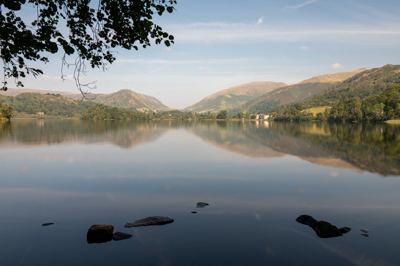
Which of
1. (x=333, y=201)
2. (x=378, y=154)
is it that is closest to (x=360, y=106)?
(x=378, y=154)

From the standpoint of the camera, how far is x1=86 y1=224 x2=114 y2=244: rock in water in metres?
11.4

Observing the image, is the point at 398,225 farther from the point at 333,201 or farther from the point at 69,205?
the point at 69,205

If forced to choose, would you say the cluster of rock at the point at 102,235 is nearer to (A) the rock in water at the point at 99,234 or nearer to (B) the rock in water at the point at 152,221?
(A) the rock in water at the point at 99,234

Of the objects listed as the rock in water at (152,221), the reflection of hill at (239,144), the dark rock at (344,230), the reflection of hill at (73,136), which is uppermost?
the reflection of hill at (73,136)

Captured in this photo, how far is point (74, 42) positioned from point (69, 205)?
31.7ft

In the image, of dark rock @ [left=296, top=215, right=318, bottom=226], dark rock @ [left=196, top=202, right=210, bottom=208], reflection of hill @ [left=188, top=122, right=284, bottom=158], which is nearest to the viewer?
dark rock @ [left=296, top=215, right=318, bottom=226]

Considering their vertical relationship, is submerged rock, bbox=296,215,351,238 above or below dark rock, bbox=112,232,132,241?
above

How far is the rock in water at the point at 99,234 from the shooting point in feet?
37.3

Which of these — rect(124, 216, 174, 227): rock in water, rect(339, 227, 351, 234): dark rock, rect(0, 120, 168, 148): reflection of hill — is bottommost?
rect(339, 227, 351, 234): dark rock

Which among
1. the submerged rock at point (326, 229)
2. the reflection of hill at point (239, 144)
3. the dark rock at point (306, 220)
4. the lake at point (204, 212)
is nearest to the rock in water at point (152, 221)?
the lake at point (204, 212)

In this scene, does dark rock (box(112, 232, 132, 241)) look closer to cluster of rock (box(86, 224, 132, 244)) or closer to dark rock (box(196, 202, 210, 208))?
cluster of rock (box(86, 224, 132, 244))

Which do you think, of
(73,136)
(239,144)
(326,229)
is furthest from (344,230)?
(73,136)

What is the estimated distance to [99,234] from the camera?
11500 mm

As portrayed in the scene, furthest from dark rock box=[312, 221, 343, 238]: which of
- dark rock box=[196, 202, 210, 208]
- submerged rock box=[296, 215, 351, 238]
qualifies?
dark rock box=[196, 202, 210, 208]
